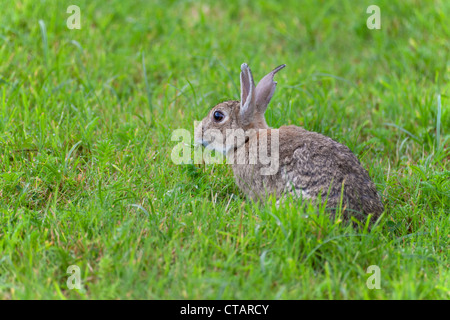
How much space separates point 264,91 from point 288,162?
876 mm

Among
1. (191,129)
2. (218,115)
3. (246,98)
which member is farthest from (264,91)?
(191,129)

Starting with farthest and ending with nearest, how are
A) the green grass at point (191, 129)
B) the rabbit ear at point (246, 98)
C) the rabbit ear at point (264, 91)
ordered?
1. the rabbit ear at point (264, 91)
2. the rabbit ear at point (246, 98)
3. the green grass at point (191, 129)

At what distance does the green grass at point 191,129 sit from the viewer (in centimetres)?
391

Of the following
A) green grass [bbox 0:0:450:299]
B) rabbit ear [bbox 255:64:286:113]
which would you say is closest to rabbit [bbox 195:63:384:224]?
rabbit ear [bbox 255:64:286:113]

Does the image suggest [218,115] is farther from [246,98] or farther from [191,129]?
Result: [191,129]

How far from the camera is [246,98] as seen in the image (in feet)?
17.2

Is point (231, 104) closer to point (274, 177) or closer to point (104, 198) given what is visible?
point (274, 177)

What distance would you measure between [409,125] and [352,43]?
2.37m

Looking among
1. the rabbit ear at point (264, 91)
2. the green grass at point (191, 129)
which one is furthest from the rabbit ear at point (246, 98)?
the green grass at point (191, 129)

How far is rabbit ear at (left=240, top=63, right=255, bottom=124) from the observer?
203 inches

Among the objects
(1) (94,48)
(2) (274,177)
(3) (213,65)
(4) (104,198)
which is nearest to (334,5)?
(3) (213,65)

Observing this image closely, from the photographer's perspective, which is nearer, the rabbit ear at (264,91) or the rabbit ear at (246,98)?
the rabbit ear at (246,98)

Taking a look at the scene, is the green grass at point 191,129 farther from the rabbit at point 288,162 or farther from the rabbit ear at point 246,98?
the rabbit ear at point 246,98

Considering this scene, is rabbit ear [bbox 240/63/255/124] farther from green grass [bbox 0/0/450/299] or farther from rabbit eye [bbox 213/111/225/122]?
green grass [bbox 0/0/450/299]
